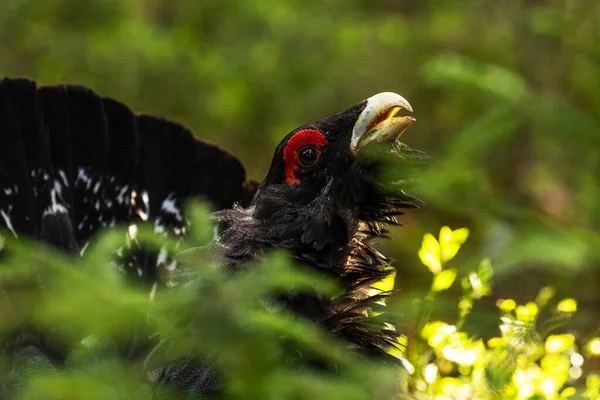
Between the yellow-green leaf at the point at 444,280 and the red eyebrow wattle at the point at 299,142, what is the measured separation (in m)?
0.69

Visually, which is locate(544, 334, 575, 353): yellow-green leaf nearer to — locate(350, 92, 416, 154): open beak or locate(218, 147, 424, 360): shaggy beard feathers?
locate(218, 147, 424, 360): shaggy beard feathers

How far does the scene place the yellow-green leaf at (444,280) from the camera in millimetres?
2305

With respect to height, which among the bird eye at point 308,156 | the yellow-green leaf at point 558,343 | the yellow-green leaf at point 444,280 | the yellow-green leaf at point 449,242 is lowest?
the yellow-green leaf at point 558,343

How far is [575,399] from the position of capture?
140cm

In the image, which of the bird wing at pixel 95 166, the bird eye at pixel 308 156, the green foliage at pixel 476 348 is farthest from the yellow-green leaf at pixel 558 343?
the bird wing at pixel 95 166

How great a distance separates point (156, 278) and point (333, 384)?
2.88 metres

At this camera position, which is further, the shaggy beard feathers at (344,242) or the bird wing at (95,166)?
the bird wing at (95,166)

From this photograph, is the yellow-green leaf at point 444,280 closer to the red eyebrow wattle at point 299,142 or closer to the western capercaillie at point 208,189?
the western capercaillie at point 208,189

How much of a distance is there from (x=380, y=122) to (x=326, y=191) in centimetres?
31

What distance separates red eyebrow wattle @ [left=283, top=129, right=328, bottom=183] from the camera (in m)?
2.78

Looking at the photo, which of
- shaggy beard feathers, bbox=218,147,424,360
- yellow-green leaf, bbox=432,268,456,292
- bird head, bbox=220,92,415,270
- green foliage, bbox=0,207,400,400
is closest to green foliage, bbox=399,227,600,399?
yellow-green leaf, bbox=432,268,456,292

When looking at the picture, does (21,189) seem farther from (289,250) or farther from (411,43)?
(411,43)

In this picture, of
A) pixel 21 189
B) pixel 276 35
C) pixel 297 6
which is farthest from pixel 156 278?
pixel 297 6

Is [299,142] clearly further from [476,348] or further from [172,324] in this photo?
[172,324]
